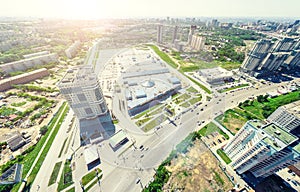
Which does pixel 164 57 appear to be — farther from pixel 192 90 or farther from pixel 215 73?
pixel 192 90

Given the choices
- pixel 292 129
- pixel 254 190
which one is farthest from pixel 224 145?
pixel 292 129

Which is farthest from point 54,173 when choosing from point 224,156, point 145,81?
point 145,81

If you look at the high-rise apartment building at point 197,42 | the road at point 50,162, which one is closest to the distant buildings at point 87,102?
the road at point 50,162

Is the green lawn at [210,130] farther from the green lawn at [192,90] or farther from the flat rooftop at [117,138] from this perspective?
the flat rooftop at [117,138]

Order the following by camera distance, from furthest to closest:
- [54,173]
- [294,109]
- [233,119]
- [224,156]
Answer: [233,119] < [294,109] < [224,156] < [54,173]

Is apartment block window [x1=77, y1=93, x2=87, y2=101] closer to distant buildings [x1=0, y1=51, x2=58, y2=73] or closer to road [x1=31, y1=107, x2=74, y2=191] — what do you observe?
road [x1=31, y1=107, x2=74, y2=191]

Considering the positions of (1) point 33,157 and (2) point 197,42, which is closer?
(1) point 33,157

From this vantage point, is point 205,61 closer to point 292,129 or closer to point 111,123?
point 292,129
